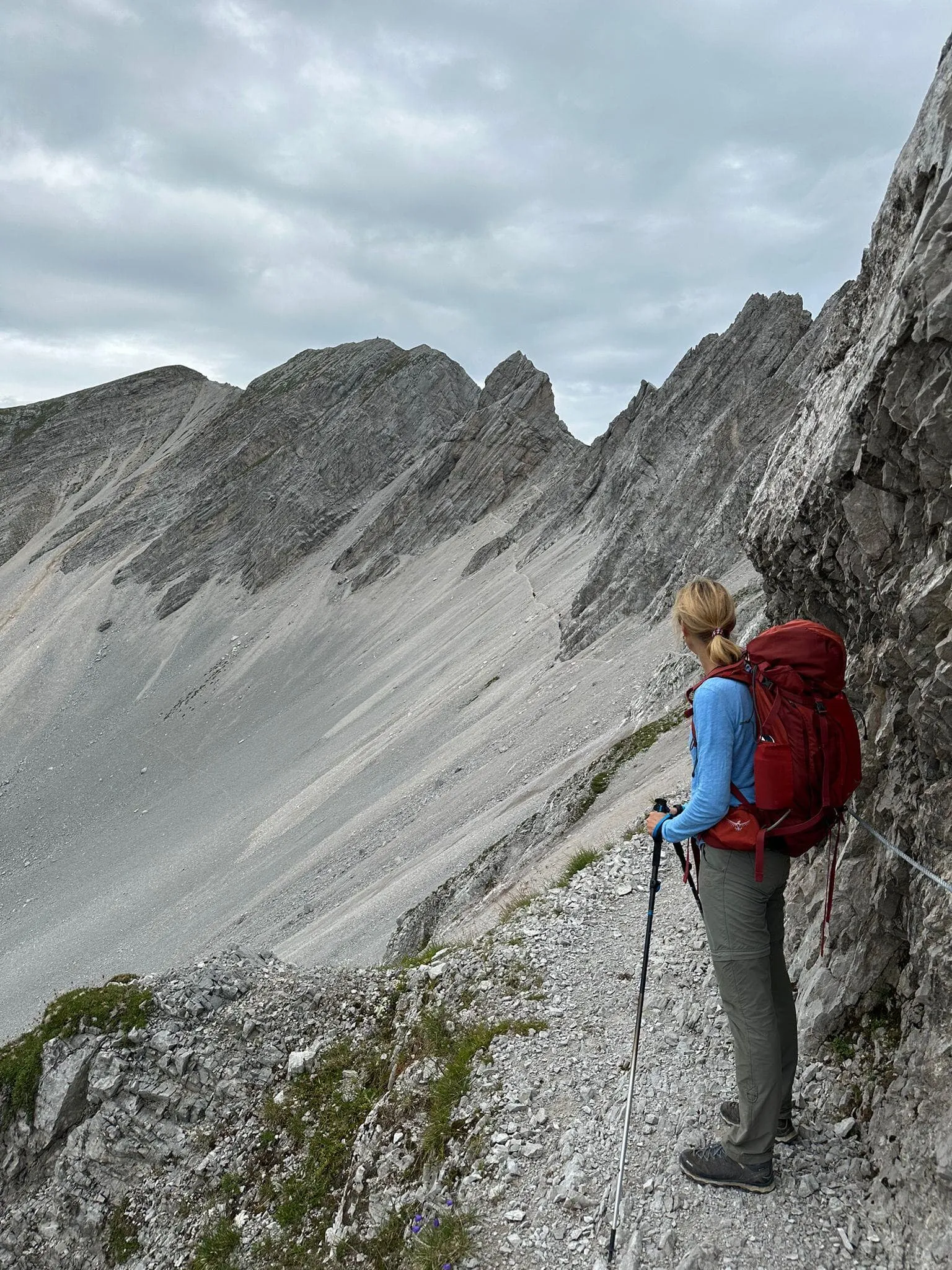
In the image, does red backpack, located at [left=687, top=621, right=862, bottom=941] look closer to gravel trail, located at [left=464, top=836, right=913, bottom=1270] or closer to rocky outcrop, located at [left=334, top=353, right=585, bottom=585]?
gravel trail, located at [left=464, top=836, right=913, bottom=1270]

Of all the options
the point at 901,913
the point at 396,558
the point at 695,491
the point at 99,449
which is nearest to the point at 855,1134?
the point at 901,913

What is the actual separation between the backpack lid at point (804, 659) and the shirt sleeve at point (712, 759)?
38 cm

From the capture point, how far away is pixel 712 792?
15.6ft

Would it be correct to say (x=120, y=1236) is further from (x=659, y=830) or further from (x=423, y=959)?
(x=659, y=830)

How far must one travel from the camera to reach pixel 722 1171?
203 inches

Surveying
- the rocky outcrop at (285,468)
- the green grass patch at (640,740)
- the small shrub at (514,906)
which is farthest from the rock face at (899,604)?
the rocky outcrop at (285,468)

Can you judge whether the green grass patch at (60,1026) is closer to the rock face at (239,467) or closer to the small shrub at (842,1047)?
the small shrub at (842,1047)

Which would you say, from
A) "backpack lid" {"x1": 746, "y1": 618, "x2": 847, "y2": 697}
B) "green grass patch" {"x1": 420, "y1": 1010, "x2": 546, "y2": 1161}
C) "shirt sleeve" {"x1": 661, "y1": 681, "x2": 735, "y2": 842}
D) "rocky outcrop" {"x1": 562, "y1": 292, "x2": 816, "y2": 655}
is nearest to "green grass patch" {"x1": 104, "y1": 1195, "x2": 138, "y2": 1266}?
"green grass patch" {"x1": 420, "y1": 1010, "x2": 546, "y2": 1161}

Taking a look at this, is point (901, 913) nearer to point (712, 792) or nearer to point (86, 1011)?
point (712, 792)

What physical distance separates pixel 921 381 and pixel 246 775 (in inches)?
1861

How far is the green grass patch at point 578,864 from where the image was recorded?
11.2 metres

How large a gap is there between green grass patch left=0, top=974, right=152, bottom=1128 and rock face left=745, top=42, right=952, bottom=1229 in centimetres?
934

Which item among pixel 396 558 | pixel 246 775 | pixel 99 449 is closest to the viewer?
pixel 246 775

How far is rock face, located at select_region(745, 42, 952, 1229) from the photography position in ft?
15.5
